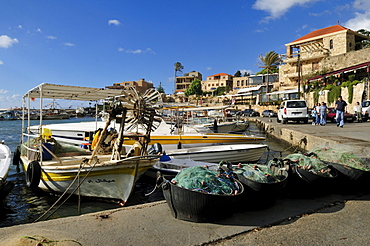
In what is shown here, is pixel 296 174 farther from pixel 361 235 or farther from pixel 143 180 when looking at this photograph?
pixel 143 180

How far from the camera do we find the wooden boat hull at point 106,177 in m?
6.26

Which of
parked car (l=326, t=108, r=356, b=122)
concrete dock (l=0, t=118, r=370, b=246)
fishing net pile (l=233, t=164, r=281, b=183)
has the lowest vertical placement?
concrete dock (l=0, t=118, r=370, b=246)

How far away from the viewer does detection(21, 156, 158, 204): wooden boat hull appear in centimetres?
626

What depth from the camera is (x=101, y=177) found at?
645 centimetres

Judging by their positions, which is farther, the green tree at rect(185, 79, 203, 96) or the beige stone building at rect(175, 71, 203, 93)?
the beige stone building at rect(175, 71, 203, 93)

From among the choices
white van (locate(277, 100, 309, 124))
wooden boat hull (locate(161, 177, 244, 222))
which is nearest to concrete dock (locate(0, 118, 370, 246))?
wooden boat hull (locate(161, 177, 244, 222))

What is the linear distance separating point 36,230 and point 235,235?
2.47 m

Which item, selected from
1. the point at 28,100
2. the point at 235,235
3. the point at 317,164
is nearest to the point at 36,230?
the point at 235,235

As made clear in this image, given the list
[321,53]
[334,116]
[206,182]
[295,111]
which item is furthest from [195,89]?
[206,182]

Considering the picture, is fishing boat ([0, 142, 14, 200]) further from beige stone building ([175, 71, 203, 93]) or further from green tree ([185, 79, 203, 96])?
beige stone building ([175, 71, 203, 93])

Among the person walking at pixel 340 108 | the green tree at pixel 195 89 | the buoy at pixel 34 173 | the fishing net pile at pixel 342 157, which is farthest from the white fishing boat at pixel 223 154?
the green tree at pixel 195 89

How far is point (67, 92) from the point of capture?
8.02m

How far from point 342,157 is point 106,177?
5.25m

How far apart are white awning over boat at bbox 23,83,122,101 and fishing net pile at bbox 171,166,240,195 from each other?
16.1 ft
